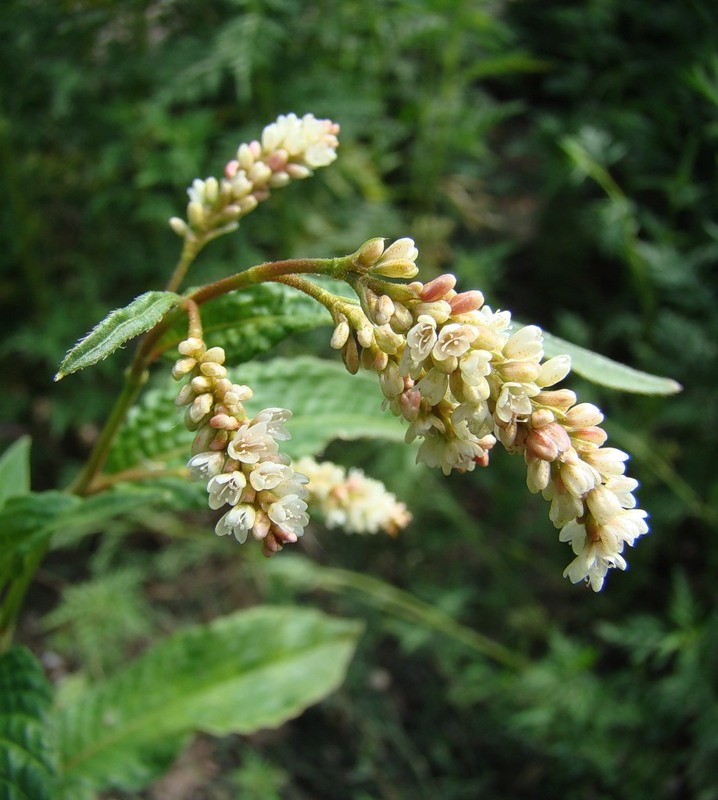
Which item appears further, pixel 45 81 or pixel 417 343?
pixel 45 81

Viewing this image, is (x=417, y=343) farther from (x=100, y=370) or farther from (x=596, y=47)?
(x=596, y=47)

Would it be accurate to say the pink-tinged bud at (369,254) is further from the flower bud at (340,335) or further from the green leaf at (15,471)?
the green leaf at (15,471)

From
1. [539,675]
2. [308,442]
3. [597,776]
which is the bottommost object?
[597,776]

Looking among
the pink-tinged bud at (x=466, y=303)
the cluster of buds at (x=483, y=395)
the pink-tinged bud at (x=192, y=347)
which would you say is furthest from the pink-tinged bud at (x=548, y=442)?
the pink-tinged bud at (x=192, y=347)

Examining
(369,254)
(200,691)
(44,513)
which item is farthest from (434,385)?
(200,691)

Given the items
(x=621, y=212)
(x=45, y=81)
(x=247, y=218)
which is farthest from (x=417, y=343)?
(x=45, y=81)

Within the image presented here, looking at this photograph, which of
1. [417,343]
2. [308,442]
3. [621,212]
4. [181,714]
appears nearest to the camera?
[417,343]
